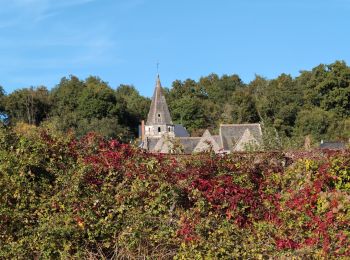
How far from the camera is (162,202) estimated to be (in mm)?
6781

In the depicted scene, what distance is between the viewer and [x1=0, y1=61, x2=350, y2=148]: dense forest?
6619 cm

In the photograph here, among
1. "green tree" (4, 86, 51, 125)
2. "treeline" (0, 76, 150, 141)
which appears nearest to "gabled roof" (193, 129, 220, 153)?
"treeline" (0, 76, 150, 141)

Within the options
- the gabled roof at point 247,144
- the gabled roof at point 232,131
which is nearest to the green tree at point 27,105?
the gabled roof at point 232,131

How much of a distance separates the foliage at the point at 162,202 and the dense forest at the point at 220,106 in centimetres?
5099

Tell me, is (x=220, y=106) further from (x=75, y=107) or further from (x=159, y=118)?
(x=159, y=118)

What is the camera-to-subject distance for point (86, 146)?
7.60m

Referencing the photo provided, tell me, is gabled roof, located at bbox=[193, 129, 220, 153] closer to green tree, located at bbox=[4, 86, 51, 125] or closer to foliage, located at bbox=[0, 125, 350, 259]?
foliage, located at bbox=[0, 125, 350, 259]

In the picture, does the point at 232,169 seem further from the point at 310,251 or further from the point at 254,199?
the point at 310,251

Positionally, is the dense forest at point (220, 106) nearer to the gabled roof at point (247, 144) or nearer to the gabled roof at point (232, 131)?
the gabled roof at point (232, 131)

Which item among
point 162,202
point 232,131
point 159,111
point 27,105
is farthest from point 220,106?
point 162,202

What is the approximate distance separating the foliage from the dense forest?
51.0 m

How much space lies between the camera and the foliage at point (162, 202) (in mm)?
6402

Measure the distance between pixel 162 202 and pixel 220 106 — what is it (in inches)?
3382

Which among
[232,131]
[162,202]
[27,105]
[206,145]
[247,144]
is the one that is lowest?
[162,202]
